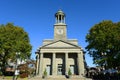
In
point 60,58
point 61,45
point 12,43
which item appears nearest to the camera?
point 12,43

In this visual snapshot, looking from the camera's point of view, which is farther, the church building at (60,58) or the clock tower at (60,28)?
the clock tower at (60,28)

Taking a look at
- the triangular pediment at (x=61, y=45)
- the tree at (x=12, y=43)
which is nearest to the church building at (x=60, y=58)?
the triangular pediment at (x=61, y=45)

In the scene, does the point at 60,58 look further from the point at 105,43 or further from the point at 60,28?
the point at 105,43

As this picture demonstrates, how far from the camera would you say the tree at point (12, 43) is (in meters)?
45.7

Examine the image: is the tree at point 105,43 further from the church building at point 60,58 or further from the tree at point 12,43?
the tree at point 12,43

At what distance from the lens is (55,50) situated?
51.5 meters

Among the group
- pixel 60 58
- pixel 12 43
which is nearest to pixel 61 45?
pixel 60 58

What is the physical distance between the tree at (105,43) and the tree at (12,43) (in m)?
15.5

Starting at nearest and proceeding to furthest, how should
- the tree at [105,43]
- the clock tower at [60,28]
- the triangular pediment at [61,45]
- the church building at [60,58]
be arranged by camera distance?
the tree at [105,43] < the church building at [60,58] < the triangular pediment at [61,45] < the clock tower at [60,28]

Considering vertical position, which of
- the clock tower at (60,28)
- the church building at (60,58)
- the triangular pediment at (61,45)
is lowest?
the church building at (60,58)

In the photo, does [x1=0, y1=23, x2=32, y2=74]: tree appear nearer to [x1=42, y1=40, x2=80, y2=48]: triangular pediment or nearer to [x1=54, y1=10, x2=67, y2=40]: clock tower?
[x1=42, y1=40, x2=80, y2=48]: triangular pediment

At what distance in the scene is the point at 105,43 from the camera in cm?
4269

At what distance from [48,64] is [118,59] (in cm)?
1959

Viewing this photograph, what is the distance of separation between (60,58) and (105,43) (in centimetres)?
1480
